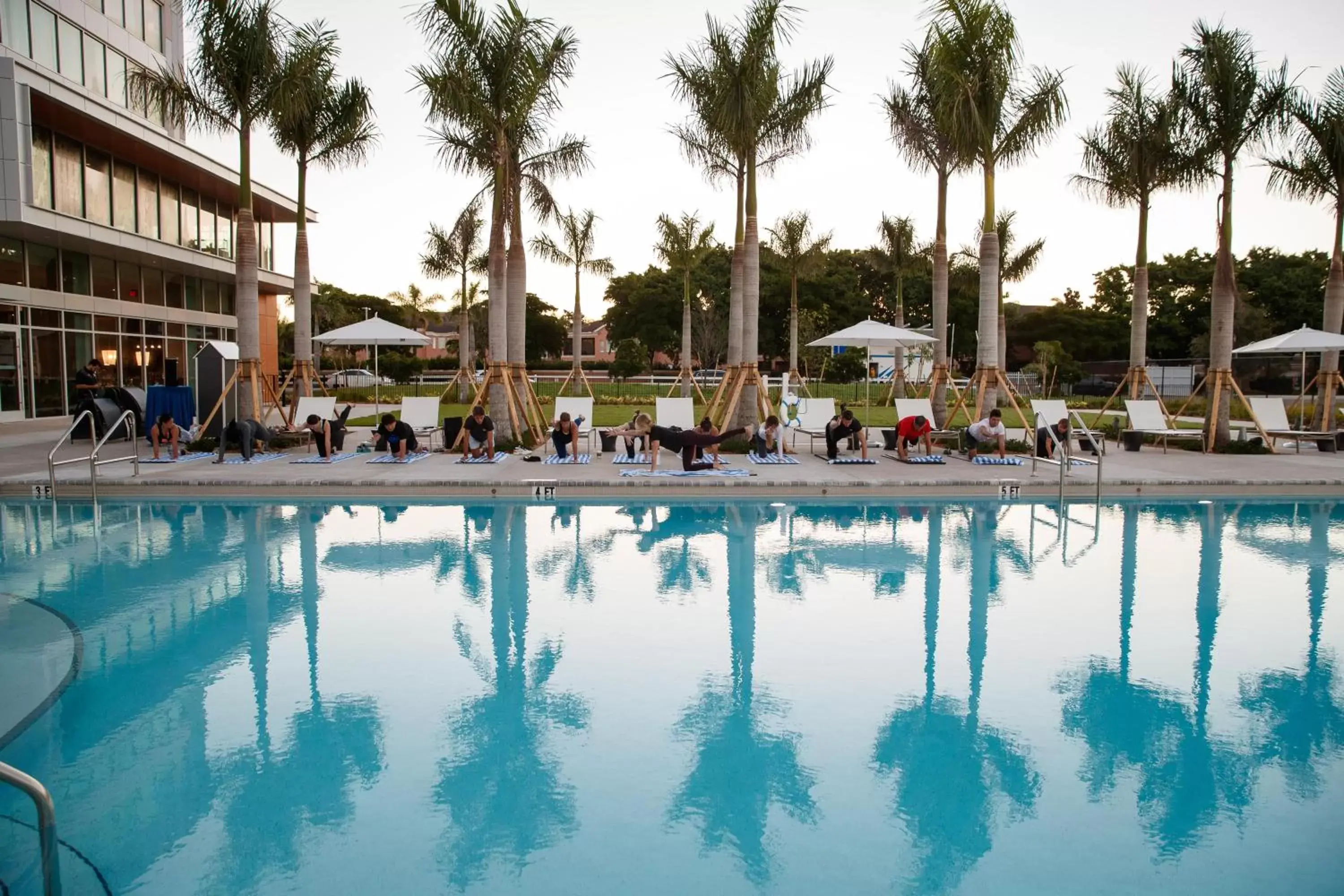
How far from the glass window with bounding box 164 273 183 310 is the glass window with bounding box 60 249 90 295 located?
152 inches

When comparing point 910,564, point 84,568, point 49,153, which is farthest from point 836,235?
point 84,568

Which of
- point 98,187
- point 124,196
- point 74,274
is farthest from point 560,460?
point 124,196

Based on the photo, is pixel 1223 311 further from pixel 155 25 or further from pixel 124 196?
pixel 155 25

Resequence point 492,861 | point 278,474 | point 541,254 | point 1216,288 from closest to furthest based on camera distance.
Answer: point 492,861 → point 278,474 → point 1216,288 → point 541,254

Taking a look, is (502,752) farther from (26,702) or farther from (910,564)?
(910,564)

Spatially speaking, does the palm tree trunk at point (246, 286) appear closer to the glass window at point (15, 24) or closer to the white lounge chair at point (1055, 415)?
the glass window at point (15, 24)

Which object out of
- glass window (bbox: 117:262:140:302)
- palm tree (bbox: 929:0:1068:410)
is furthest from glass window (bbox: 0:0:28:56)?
palm tree (bbox: 929:0:1068:410)

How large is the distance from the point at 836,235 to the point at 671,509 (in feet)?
82.7

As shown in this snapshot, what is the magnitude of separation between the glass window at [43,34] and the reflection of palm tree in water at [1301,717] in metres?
26.7

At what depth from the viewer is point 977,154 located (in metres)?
15.7

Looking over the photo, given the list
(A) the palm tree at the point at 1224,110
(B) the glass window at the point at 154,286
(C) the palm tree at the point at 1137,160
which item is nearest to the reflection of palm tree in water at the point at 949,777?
(A) the palm tree at the point at 1224,110

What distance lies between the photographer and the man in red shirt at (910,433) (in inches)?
575

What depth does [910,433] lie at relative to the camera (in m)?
14.7

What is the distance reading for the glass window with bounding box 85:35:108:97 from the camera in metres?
23.8
